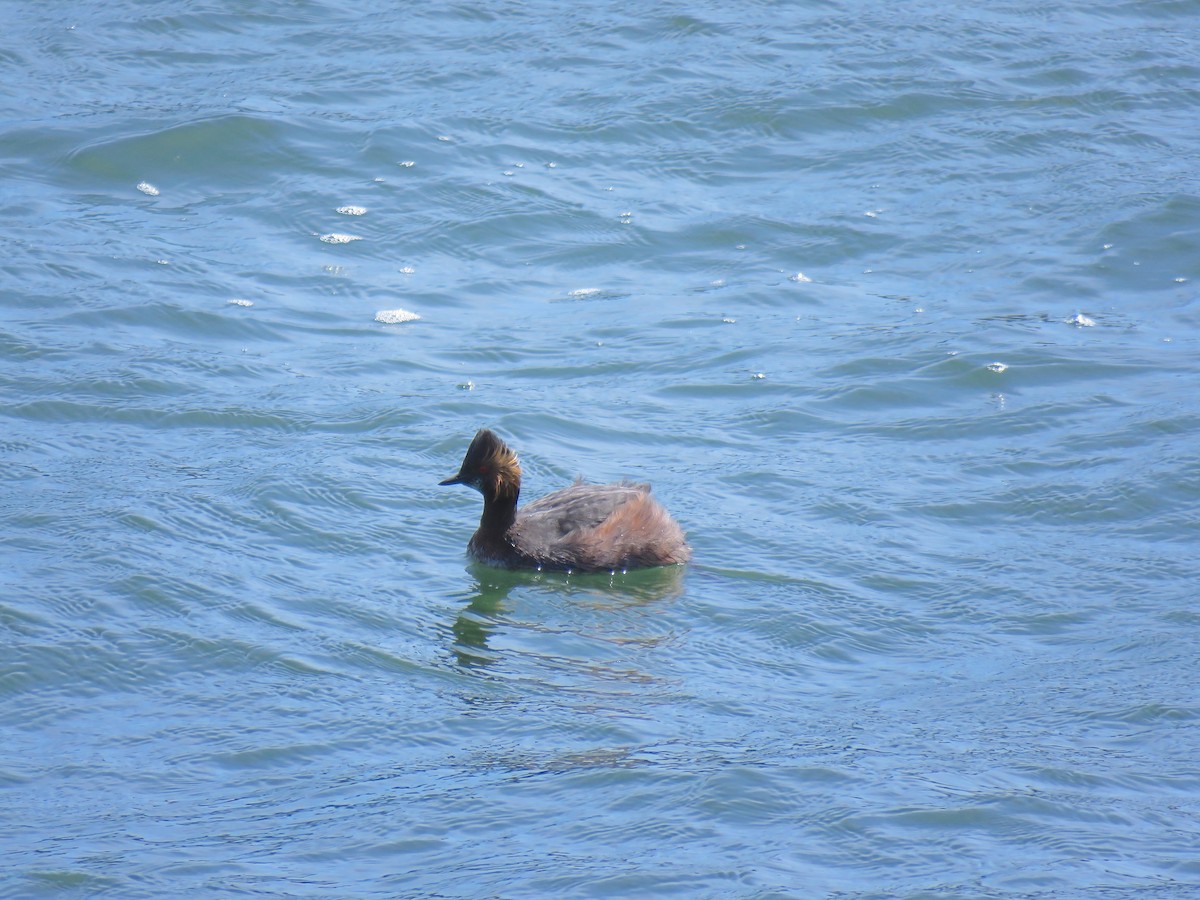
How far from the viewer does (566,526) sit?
986 cm

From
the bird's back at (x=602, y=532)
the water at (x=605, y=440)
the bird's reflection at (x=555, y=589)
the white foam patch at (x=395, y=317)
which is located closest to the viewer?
the water at (x=605, y=440)

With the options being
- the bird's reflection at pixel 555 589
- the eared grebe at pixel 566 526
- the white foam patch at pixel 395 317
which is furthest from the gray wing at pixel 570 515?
the white foam patch at pixel 395 317

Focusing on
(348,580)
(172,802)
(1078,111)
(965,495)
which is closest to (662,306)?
(965,495)

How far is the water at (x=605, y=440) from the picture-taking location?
6496 mm

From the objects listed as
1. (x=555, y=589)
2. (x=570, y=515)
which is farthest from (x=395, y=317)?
(x=555, y=589)

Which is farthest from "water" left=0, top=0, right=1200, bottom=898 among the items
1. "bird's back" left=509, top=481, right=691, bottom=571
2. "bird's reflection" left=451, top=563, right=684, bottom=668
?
"bird's back" left=509, top=481, right=691, bottom=571

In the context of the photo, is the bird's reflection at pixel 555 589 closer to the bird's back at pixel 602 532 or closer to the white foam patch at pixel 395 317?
the bird's back at pixel 602 532

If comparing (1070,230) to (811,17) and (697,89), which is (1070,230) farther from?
(811,17)

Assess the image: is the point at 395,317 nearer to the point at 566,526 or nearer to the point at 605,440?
the point at 605,440

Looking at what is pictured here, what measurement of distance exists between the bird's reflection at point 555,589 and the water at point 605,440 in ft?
0.15

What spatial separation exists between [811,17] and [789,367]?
8.46 meters

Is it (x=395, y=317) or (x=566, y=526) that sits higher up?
(x=395, y=317)

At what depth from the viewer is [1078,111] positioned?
17.5 m

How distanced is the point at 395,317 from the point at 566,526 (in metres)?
3.70
